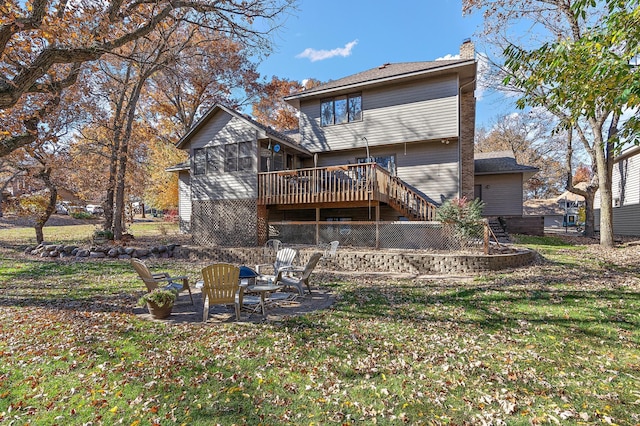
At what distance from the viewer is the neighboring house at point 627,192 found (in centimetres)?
1845

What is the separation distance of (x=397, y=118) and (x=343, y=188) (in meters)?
5.10

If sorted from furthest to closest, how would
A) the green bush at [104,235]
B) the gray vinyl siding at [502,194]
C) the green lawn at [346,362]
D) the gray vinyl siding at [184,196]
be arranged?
the gray vinyl siding at [184,196] < the gray vinyl siding at [502,194] < the green bush at [104,235] < the green lawn at [346,362]

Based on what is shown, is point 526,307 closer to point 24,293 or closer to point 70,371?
point 70,371

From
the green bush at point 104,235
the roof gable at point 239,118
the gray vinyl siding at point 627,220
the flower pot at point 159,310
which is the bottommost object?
the flower pot at point 159,310

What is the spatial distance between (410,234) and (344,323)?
6343 mm

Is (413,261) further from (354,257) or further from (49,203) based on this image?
(49,203)

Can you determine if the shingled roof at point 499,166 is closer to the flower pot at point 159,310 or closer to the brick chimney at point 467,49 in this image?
the brick chimney at point 467,49

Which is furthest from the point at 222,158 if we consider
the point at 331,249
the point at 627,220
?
the point at 627,220

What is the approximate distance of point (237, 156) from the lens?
15773 mm

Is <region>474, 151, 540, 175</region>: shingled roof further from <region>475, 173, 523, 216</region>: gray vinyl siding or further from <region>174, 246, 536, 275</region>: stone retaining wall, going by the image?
<region>174, 246, 536, 275</region>: stone retaining wall

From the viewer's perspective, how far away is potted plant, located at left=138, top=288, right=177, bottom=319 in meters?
5.80

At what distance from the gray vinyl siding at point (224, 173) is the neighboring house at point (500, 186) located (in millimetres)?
13797

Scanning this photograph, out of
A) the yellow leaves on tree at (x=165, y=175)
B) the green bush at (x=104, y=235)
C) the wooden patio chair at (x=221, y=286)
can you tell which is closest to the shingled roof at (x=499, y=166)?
the wooden patio chair at (x=221, y=286)

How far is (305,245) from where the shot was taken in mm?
12828
